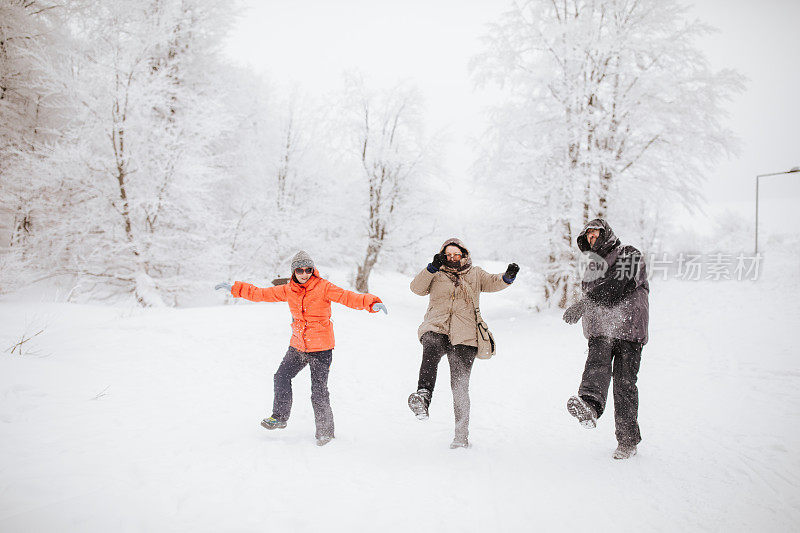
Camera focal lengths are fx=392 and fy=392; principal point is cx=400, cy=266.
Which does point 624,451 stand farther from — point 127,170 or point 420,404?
point 127,170

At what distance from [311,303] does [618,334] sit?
2.82 m

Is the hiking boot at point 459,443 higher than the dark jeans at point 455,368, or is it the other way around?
the dark jeans at point 455,368

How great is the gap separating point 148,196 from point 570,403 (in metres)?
11.5

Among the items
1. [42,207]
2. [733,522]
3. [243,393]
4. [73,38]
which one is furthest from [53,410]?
[73,38]

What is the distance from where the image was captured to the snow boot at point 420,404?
3.40 metres

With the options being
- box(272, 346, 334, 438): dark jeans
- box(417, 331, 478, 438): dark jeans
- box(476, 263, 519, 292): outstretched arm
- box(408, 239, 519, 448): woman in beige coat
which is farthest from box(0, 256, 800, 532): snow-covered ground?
box(476, 263, 519, 292): outstretched arm

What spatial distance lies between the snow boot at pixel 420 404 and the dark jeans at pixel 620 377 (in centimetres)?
135

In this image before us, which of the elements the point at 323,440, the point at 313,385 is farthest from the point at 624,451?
the point at 313,385

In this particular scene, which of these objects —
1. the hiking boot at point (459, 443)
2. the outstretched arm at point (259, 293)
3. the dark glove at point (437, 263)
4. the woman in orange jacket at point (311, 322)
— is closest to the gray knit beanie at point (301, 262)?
the woman in orange jacket at point (311, 322)

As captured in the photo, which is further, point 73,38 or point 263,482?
point 73,38

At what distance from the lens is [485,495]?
9.60ft

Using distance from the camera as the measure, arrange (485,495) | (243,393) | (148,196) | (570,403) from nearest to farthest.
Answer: (485,495) → (570,403) → (243,393) → (148,196)

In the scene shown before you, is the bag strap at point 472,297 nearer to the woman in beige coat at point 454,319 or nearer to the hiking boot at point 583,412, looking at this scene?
the woman in beige coat at point 454,319

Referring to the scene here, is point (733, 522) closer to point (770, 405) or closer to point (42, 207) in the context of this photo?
point (770, 405)
